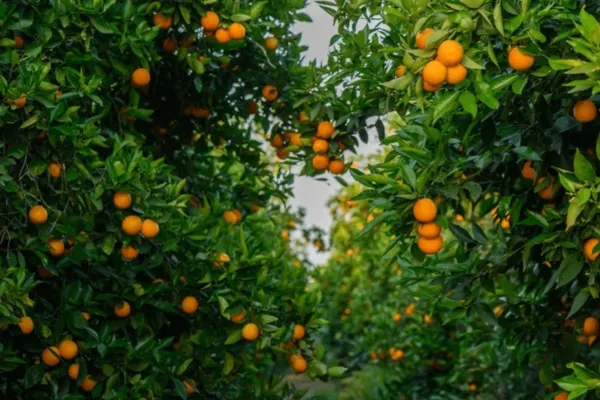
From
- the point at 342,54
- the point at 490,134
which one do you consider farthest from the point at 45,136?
the point at 490,134

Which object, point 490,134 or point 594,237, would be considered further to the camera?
point 490,134

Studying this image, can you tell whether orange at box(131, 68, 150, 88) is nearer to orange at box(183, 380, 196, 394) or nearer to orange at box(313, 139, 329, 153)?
orange at box(313, 139, 329, 153)

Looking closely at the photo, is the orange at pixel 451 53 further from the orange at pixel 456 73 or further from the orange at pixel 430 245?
the orange at pixel 430 245

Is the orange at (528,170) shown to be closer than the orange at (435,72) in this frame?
No

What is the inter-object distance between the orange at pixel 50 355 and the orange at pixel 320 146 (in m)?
1.30

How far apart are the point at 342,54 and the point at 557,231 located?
130 cm

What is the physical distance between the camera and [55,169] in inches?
127

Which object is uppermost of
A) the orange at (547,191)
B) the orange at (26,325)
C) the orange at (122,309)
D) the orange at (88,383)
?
the orange at (547,191)

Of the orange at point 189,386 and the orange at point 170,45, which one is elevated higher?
the orange at point 170,45

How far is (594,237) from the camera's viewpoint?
2.50 m

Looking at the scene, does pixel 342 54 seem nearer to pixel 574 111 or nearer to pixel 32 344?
pixel 574 111

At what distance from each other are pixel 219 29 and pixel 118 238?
107 centimetres

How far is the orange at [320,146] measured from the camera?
3.71 m

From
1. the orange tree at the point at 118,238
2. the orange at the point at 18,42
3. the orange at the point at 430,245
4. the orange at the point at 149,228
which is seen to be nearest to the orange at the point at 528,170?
the orange at the point at 430,245
